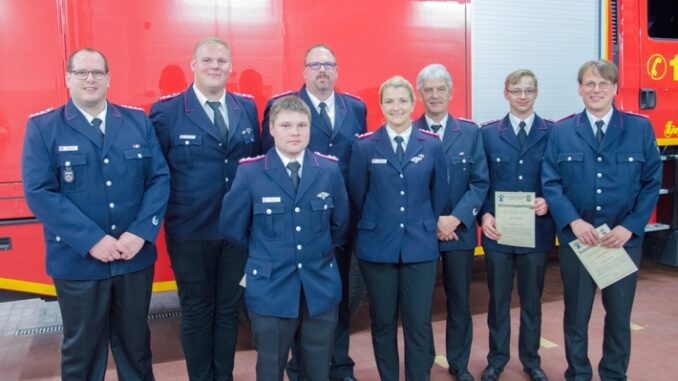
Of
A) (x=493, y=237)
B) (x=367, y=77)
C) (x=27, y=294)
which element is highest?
(x=367, y=77)

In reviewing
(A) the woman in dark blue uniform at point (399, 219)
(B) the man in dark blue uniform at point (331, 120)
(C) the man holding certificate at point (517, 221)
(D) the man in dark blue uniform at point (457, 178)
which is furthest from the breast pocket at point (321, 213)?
(C) the man holding certificate at point (517, 221)

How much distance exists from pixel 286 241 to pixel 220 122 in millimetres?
777

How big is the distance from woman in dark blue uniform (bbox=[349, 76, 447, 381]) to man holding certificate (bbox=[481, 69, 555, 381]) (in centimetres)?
48

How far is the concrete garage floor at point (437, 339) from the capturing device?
347 centimetres

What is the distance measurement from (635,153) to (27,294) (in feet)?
10.7

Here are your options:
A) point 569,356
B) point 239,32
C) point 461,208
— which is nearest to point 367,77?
point 239,32

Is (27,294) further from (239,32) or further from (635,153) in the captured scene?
(635,153)

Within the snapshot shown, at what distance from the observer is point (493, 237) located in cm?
314

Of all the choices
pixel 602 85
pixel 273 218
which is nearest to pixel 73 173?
pixel 273 218

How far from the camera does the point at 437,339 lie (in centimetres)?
396

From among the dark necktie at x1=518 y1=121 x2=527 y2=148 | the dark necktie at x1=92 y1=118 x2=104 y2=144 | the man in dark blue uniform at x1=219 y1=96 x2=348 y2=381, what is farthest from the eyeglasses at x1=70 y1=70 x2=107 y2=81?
the dark necktie at x1=518 y1=121 x2=527 y2=148

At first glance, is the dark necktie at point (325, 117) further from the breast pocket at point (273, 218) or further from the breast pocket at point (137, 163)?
the breast pocket at point (137, 163)

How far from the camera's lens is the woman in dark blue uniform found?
2.77m

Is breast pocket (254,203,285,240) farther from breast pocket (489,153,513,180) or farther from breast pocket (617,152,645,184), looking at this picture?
breast pocket (617,152,645,184)
